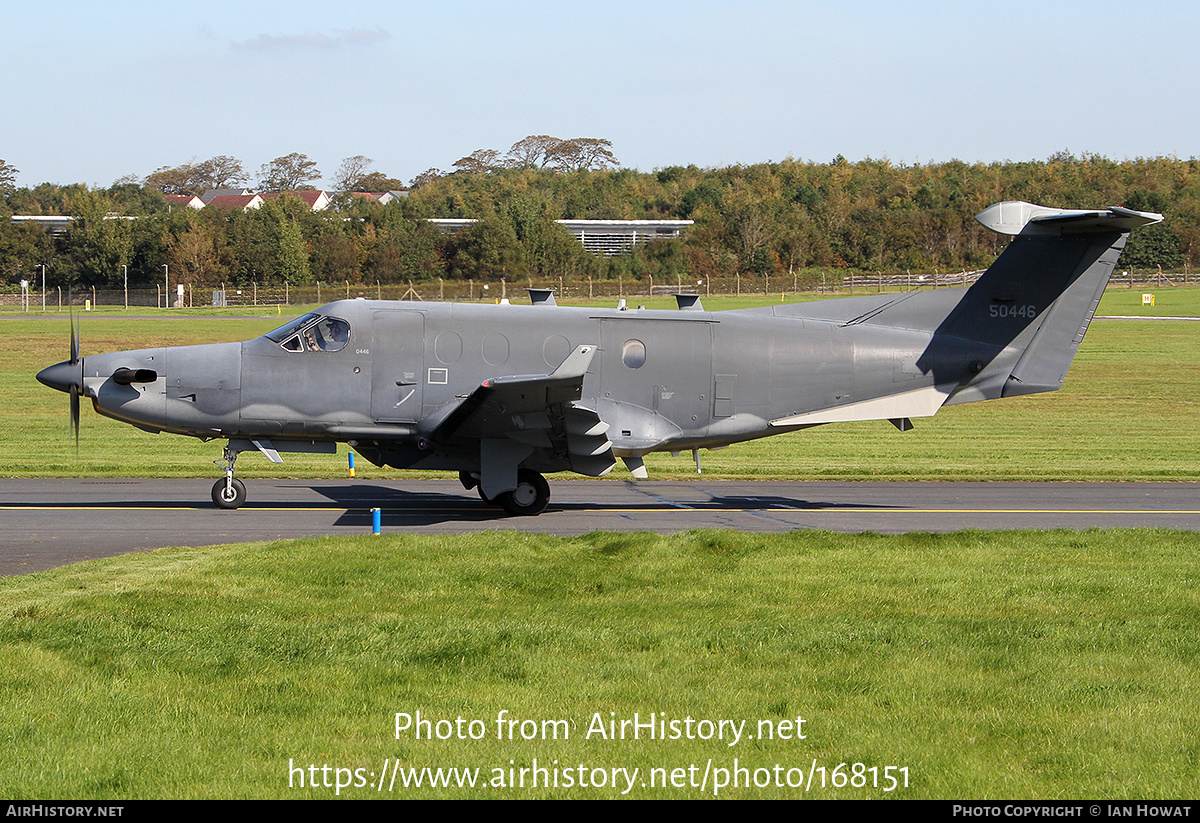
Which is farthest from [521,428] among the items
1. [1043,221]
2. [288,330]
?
[1043,221]

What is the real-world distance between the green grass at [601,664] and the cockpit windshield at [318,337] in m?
5.17

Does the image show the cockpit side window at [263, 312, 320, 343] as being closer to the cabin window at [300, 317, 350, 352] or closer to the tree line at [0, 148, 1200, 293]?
the cabin window at [300, 317, 350, 352]

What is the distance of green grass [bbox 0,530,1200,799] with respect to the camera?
6.42 metres

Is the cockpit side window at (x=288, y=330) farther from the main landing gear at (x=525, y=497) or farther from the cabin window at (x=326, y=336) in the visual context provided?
the main landing gear at (x=525, y=497)

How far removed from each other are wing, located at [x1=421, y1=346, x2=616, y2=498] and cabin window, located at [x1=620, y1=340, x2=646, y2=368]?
4.07 ft

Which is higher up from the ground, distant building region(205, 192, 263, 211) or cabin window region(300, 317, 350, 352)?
distant building region(205, 192, 263, 211)

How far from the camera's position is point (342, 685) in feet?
25.7

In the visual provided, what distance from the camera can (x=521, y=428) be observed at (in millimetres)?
17266

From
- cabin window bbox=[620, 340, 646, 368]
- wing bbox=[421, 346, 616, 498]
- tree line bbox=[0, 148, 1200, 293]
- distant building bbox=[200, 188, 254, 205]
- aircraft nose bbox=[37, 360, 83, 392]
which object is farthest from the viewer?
distant building bbox=[200, 188, 254, 205]

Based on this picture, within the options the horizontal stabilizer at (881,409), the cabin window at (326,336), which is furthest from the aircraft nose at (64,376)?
the horizontal stabilizer at (881,409)

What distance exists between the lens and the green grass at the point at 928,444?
78.5ft

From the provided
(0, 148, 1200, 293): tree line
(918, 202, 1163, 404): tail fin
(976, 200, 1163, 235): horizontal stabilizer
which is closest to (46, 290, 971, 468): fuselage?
(918, 202, 1163, 404): tail fin

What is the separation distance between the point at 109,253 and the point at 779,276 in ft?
192

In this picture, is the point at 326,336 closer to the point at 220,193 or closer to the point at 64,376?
the point at 64,376
